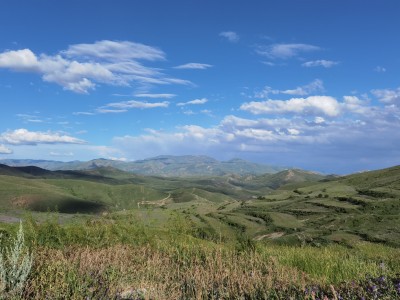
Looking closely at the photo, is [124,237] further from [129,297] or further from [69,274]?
[129,297]

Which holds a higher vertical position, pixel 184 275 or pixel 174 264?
pixel 184 275

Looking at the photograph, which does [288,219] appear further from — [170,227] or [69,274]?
[69,274]

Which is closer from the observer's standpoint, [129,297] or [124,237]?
[129,297]

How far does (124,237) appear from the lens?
17578 millimetres

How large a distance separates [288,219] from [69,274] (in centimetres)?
10067

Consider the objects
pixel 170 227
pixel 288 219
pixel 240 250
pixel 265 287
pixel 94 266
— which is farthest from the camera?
pixel 288 219

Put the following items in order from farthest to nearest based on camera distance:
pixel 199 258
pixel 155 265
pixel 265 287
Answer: pixel 199 258 → pixel 155 265 → pixel 265 287

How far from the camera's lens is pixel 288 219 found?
105000 millimetres

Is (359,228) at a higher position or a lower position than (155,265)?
lower

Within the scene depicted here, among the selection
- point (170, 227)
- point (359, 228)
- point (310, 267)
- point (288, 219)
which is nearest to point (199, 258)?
point (310, 267)

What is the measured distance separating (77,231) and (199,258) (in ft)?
20.7

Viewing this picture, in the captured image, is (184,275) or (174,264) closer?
(184,275)

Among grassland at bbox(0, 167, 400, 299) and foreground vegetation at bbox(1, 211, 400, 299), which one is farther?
grassland at bbox(0, 167, 400, 299)

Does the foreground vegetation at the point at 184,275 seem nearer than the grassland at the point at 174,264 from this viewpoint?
Yes
